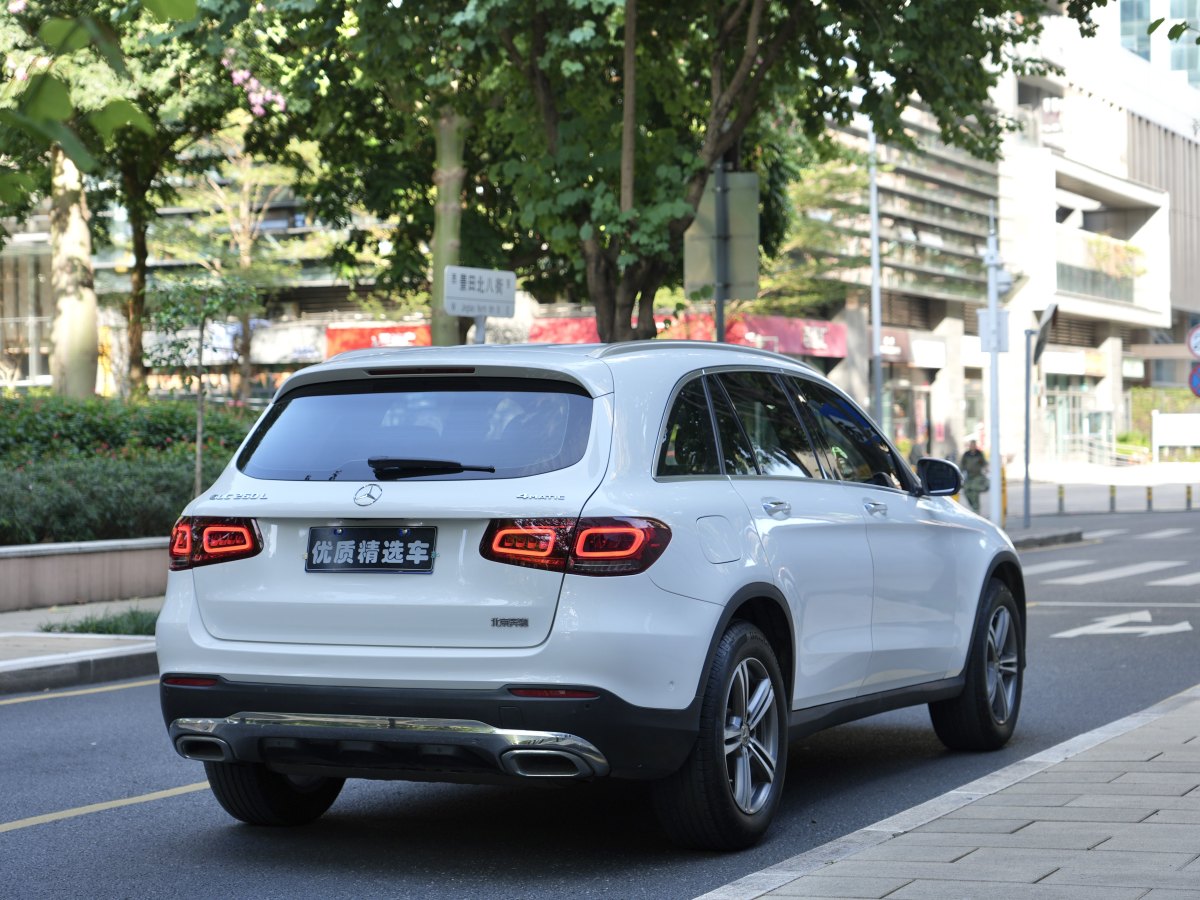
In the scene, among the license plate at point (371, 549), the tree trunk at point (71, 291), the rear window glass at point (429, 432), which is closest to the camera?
the license plate at point (371, 549)

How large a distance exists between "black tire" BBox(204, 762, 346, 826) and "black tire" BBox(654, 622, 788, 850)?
4.90 feet

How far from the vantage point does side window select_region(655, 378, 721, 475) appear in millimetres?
5961

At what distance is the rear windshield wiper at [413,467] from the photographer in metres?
5.69

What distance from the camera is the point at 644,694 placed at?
551 cm

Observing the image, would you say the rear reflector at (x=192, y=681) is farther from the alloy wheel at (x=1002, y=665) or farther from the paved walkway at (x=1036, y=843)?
the alloy wheel at (x=1002, y=665)

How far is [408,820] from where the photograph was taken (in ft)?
22.4

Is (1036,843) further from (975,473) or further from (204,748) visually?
(975,473)

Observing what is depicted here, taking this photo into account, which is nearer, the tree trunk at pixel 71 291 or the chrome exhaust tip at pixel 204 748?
the chrome exhaust tip at pixel 204 748

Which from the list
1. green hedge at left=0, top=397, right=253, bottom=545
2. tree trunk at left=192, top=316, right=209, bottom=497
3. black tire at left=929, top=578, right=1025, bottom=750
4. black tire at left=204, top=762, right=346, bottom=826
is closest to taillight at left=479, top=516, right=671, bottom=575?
black tire at left=204, top=762, right=346, bottom=826

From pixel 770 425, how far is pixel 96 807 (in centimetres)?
298

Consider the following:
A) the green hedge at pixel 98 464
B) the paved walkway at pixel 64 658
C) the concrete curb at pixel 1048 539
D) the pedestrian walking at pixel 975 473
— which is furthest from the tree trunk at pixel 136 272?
the paved walkway at pixel 64 658

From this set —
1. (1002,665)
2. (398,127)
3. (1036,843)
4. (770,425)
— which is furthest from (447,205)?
(1036,843)

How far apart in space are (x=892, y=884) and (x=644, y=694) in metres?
0.95

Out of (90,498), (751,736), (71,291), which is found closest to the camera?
(751,736)
